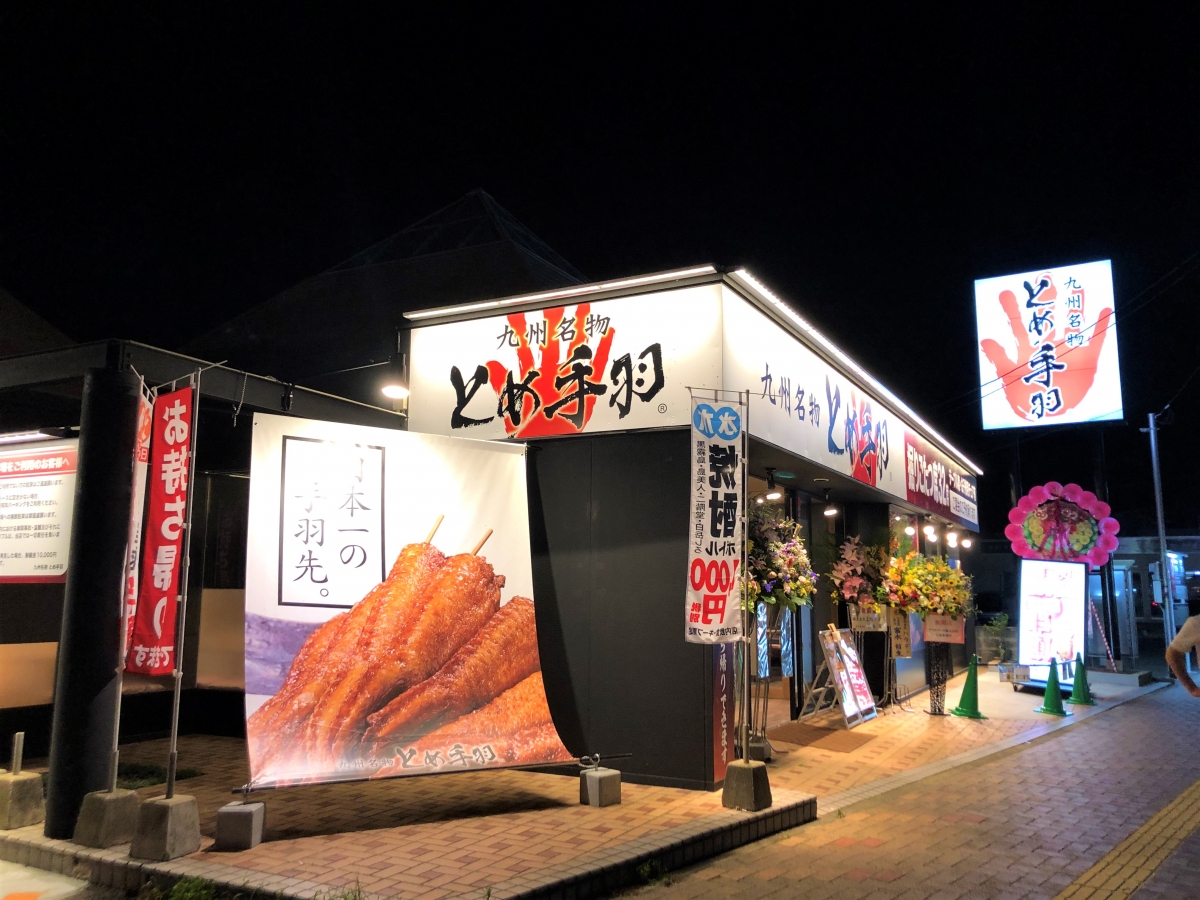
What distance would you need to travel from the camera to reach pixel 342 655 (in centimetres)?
683

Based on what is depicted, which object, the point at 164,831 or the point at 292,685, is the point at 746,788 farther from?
the point at 164,831

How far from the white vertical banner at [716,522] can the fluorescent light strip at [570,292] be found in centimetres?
154

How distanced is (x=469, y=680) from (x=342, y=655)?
1.24 metres

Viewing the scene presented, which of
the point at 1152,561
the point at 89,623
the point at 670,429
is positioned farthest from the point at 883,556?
the point at 1152,561

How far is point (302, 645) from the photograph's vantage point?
661 centimetres

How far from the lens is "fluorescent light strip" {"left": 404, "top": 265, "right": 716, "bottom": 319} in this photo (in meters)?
8.34

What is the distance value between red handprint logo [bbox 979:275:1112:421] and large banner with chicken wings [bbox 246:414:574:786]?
19249 millimetres

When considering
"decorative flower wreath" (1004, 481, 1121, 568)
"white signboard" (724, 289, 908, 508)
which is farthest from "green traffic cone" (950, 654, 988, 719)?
"decorative flower wreath" (1004, 481, 1121, 568)

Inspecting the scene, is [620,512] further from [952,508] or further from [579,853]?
[952,508]

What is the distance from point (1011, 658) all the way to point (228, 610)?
1902 cm

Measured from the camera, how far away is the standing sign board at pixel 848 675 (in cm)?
1159

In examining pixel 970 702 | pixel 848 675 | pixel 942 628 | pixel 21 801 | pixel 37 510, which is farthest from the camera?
pixel 970 702

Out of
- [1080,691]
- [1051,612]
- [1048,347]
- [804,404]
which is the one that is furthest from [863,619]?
[1048,347]

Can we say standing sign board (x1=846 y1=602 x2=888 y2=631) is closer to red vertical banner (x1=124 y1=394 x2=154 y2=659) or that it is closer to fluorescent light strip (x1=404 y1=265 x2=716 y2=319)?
fluorescent light strip (x1=404 y1=265 x2=716 y2=319)
